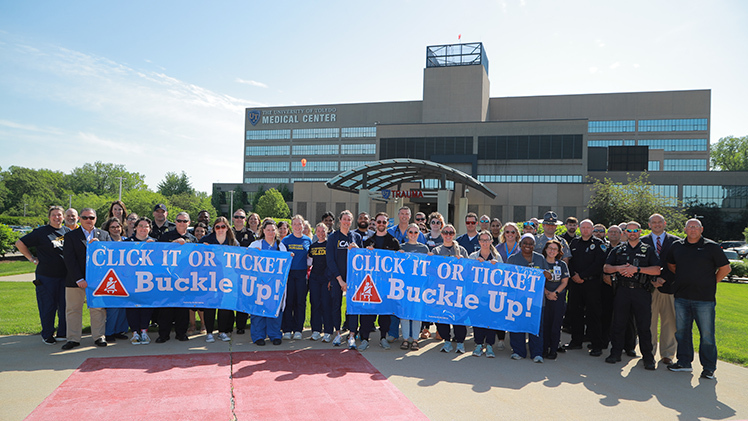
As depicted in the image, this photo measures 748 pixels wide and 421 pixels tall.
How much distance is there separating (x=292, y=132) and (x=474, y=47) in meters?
44.0

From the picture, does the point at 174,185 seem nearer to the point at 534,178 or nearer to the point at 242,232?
the point at 534,178

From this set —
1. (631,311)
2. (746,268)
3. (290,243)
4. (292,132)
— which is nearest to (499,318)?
(631,311)

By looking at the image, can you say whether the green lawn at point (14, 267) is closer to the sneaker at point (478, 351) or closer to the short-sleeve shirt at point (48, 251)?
the short-sleeve shirt at point (48, 251)

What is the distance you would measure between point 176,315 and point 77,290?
5.17ft

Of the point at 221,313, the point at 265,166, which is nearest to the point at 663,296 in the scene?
the point at 221,313

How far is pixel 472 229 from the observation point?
8695 millimetres

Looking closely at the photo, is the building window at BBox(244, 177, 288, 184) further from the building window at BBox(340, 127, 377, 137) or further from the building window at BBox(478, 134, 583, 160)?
the building window at BBox(478, 134, 583, 160)

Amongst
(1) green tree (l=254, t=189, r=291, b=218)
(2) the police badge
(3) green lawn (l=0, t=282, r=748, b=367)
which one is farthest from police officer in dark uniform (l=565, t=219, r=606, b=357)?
(2) the police badge

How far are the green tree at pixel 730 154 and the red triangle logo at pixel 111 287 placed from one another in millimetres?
120171

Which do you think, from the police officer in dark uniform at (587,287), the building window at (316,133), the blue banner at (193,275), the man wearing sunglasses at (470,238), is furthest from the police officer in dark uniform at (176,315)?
the building window at (316,133)

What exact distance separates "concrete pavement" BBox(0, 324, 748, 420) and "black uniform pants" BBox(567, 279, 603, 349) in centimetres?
33

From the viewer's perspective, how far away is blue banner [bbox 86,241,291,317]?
7543 mm

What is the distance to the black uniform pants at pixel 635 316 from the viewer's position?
22.6 ft

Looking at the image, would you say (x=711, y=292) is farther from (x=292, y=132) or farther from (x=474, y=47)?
(x=292, y=132)
